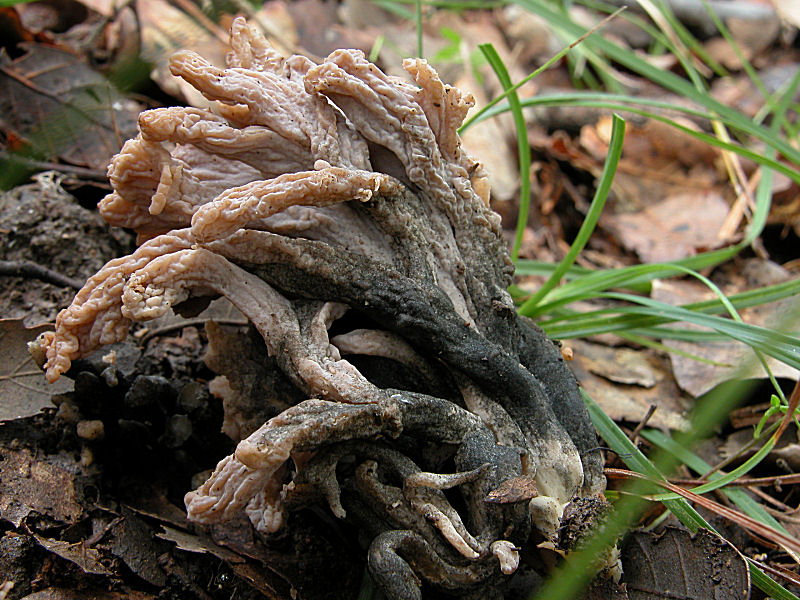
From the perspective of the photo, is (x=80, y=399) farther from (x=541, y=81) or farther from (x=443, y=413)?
(x=541, y=81)

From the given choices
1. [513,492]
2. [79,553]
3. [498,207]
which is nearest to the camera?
[513,492]

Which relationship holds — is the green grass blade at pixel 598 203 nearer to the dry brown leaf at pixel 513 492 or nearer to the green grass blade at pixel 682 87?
the green grass blade at pixel 682 87

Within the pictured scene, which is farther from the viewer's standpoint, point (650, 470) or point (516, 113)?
A: point (516, 113)

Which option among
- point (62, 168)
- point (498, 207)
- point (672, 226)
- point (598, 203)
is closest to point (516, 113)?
point (598, 203)

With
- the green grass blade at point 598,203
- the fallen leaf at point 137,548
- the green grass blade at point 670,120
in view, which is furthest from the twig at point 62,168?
the green grass blade at point 598,203

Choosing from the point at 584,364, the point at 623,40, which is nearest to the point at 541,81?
the point at 623,40

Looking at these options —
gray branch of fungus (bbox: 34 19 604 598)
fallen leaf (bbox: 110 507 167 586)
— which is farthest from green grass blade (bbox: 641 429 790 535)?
fallen leaf (bbox: 110 507 167 586)

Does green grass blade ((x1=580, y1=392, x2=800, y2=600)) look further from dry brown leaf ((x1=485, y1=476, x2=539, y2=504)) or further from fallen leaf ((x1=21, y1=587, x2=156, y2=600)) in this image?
fallen leaf ((x1=21, y1=587, x2=156, y2=600))

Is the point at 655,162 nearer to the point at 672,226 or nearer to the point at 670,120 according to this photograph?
the point at 672,226
